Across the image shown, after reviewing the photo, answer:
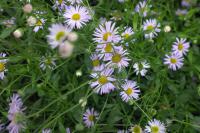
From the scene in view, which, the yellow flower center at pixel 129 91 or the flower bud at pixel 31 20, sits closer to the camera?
the flower bud at pixel 31 20

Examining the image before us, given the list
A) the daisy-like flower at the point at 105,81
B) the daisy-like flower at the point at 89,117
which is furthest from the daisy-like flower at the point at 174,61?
the daisy-like flower at the point at 89,117

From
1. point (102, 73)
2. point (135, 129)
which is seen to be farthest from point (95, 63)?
point (135, 129)

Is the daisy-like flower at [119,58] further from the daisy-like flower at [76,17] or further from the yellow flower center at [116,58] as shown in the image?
the daisy-like flower at [76,17]

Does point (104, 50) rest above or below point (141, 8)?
below

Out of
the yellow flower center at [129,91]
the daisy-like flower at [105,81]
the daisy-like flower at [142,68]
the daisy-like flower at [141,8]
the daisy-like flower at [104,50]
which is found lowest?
the yellow flower center at [129,91]

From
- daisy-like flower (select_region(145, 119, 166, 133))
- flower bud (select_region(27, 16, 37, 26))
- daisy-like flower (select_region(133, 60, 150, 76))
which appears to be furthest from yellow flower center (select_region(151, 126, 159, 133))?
flower bud (select_region(27, 16, 37, 26))

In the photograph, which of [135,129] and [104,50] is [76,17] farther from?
[135,129]

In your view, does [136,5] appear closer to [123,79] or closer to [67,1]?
[67,1]

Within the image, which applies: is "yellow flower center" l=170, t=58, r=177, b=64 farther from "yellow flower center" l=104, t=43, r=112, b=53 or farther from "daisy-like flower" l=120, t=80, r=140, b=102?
"yellow flower center" l=104, t=43, r=112, b=53

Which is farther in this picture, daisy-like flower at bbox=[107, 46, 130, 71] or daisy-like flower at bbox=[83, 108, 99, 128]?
daisy-like flower at bbox=[83, 108, 99, 128]
